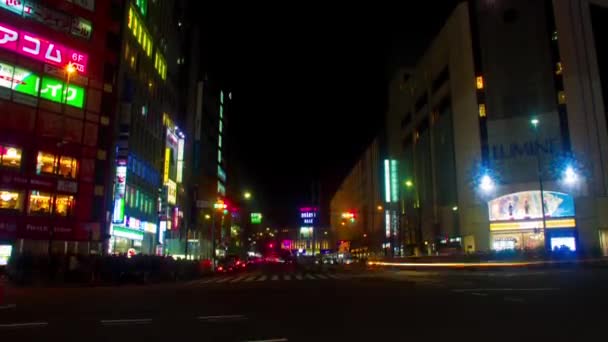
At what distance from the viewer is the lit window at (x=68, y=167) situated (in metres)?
41.5

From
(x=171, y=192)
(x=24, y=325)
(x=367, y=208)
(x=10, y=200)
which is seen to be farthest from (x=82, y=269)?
(x=367, y=208)

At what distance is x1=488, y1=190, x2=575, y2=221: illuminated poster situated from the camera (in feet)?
199

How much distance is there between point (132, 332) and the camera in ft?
31.2

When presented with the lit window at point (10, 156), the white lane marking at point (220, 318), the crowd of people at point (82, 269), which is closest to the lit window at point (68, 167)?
the lit window at point (10, 156)

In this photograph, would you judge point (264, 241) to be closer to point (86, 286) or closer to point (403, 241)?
point (403, 241)

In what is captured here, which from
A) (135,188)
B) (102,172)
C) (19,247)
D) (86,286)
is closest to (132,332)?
(86,286)

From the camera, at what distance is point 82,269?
30047 mm

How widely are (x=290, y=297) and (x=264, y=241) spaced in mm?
162074

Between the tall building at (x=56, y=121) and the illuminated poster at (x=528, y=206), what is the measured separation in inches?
2022

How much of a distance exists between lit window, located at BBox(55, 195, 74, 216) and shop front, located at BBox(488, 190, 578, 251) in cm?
5099

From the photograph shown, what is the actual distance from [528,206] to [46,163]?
5868 centimetres

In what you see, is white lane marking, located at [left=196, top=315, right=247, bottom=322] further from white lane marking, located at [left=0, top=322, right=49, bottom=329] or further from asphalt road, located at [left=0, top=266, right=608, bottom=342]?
white lane marking, located at [left=0, top=322, right=49, bottom=329]

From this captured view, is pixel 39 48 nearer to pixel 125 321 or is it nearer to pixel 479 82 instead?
pixel 125 321

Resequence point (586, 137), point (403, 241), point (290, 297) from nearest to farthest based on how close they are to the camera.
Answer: point (290, 297), point (586, 137), point (403, 241)
